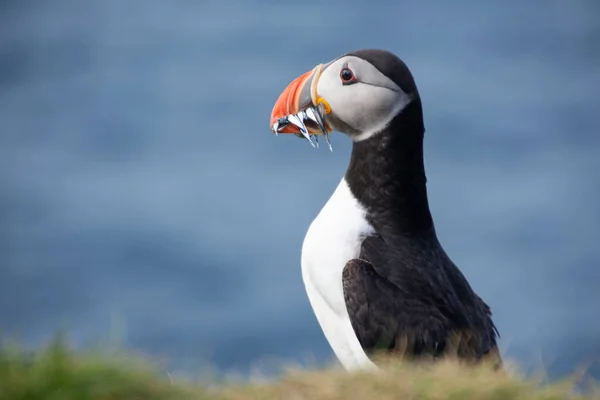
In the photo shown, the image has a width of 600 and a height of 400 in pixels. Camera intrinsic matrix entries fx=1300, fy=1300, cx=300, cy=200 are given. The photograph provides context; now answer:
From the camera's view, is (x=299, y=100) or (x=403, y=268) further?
(x=299, y=100)

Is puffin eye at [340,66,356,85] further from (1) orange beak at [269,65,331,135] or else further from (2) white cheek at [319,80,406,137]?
(1) orange beak at [269,65,331,135]

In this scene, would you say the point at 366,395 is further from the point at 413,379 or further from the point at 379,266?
the point at 379,266

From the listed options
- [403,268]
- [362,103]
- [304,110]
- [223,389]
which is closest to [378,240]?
[403,268]

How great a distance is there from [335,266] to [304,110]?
0.97 metres

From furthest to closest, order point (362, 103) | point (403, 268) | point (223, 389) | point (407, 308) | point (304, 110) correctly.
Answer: point (304, 110), point (362, 103), point (403, 268), point (407, 308), point (223, 389)

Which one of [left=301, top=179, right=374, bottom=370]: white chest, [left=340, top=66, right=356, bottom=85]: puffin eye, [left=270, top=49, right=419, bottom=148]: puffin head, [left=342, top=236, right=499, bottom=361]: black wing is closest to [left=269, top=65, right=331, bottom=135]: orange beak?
[left=270, top=49, right=419, bottom=148]: puffin head

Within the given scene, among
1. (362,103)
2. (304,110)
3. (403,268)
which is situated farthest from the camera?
(304,110)

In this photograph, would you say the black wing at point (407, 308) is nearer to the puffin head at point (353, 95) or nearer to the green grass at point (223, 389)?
the puffin head at point (353, 95)

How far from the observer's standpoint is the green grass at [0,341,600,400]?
207 inches

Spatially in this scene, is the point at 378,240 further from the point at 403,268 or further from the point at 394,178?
the point at 394,178

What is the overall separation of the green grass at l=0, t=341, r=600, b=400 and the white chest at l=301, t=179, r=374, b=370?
113 centimetres

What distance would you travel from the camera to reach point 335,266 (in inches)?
268

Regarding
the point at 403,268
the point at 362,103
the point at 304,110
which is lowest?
the point at 403,268

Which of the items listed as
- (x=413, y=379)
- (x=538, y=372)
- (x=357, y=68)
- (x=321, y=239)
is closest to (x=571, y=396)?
(x=538, y=372)
